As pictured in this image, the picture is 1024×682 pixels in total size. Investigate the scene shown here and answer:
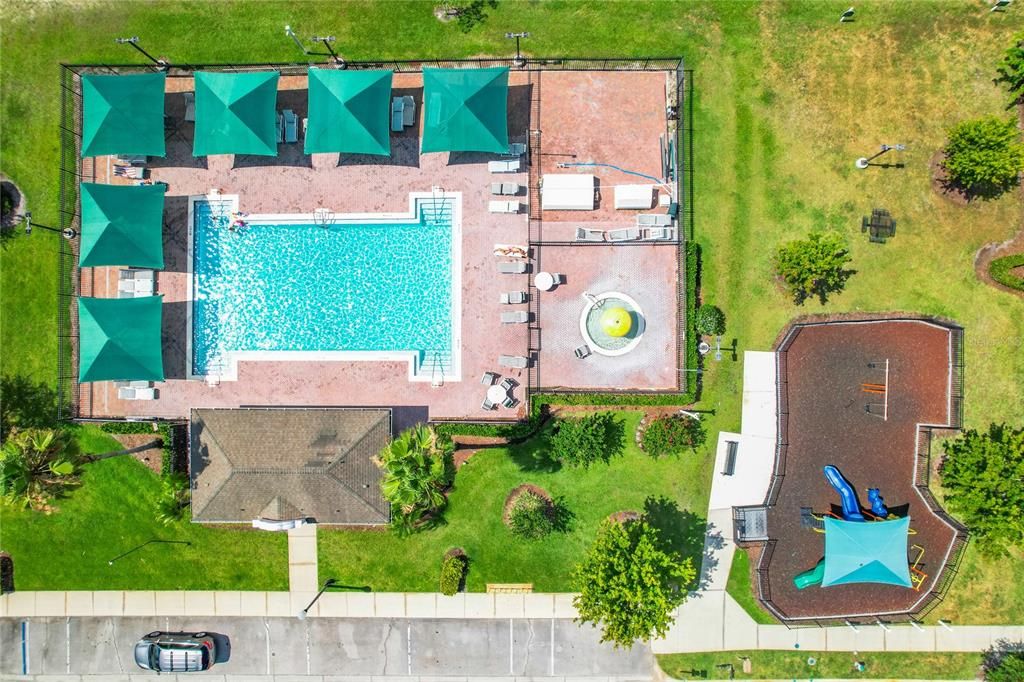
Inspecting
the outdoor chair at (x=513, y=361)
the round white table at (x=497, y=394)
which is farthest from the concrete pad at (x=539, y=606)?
the outdoor chair at (x=513, y=361)

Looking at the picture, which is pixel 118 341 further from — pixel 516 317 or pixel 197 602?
pixel 516 317

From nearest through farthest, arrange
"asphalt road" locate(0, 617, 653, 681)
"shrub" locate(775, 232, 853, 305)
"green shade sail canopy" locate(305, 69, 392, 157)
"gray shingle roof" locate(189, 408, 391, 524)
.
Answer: "shrub" locate(775, 232, 853, 305) → "gray shingle roof" locate(189, 408, 391, 524) → "green shade sail canopy" locate(305, 69, 392, 157) → "asphalt road" locate(0, 617, 653, 681)

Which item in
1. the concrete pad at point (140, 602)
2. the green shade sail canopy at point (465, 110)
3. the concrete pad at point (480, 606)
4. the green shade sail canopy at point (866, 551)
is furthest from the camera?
the concrete pad at point (140, 602)

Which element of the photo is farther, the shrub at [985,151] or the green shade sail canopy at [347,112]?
the green shade sail canopy at [347,112]

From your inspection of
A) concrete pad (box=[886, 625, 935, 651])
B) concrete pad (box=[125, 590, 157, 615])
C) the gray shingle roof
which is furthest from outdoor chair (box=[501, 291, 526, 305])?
concrete pad (box=[886, 625, 935, 651])

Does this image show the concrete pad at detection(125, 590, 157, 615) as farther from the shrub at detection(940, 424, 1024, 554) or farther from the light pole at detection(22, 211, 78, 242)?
the shrub at detection(940, 424, 1024, 554)

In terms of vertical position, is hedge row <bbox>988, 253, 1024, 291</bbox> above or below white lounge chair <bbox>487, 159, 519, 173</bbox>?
below

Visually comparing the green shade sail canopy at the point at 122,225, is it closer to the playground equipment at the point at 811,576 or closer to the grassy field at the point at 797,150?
the grassy field at the point at 797,150

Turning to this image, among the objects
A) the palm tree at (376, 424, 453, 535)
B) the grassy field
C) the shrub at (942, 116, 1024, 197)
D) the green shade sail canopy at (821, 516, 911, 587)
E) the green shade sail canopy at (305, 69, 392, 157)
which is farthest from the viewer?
the grassy field
